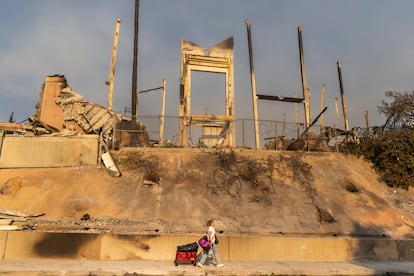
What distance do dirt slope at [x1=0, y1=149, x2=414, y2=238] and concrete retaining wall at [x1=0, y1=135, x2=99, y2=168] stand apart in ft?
1.50

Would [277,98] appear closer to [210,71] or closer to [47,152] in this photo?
[210,71]

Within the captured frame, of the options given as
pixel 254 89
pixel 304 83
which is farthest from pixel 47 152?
pixel 304 83

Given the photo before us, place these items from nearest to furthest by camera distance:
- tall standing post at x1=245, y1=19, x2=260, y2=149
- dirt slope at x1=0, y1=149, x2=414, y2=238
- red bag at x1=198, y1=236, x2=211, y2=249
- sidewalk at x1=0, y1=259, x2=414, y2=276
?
sidewalk at x1=0, y1=259, x2=414, y2=276
red bag at x1=198, y1=236, x2=211, y2=249
dirt slope at x1=0, y1=149, x2=414, y2=238
tall standing post at x1=245, y1=19, x2=260, y2=149

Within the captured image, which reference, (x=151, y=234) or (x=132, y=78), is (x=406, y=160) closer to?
(x=151, y=234)

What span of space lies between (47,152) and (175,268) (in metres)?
9.87

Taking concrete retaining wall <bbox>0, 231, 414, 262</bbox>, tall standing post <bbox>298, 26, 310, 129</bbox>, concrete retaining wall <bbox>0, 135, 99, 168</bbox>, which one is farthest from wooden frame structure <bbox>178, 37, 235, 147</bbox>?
concrete retaining wall <bbox>0, 231, 414, 262</bbox>

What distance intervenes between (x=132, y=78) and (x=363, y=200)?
16.3 m

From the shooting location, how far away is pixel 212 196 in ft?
44.6

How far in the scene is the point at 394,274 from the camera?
8.70 metres

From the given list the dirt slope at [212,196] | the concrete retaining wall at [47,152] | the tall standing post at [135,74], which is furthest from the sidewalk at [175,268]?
the tall standing post at [135,74]

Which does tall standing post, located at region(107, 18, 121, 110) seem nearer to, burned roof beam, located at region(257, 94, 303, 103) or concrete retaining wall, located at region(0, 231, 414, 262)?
burned roof beam, located at region(257, 94, 303, 103)

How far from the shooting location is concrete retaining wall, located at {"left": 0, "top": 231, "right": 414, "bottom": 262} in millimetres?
10094

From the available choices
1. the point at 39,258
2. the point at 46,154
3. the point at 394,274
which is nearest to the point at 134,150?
the point at 46,154

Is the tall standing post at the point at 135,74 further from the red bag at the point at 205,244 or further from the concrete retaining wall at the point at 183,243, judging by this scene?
the red bag at the point at 205,244
